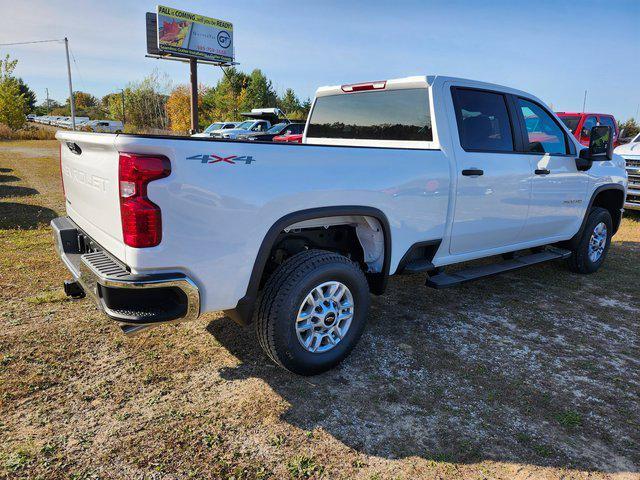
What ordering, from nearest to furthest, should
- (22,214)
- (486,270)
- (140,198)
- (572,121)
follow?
1. (140,198)
2. (486,270)
3. (22,214)
4. (572,121)

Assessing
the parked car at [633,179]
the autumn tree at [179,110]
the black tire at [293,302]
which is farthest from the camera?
the autumn tree at [179,110]

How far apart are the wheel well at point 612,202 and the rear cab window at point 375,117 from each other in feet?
10.8

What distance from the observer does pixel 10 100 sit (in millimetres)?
36594

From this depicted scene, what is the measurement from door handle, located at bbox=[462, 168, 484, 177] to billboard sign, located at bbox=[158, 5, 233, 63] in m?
38.0

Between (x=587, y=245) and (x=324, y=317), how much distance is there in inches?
165

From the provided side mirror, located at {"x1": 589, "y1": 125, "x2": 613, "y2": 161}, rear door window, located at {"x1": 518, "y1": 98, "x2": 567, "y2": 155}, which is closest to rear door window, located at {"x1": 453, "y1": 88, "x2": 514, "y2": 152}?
rear door window, located at {"x1": 518, "y1": 98, "x2": 567, "y2": 155}

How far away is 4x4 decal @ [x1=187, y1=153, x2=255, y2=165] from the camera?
7.84ft

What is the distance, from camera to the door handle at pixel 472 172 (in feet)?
12.4

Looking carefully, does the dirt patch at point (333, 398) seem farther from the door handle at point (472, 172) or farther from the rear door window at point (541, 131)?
the rear door window at point (541, 131)

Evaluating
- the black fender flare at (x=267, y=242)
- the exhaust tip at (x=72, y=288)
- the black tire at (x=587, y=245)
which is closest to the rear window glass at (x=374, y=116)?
the black fender flare at (x=267, y=242)

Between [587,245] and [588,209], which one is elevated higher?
[588,209]

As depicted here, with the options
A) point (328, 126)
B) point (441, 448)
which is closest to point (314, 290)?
point (441, 448)

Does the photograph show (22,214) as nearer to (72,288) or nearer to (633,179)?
(72,288)

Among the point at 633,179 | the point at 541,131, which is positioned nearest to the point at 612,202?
the point at 541,131
